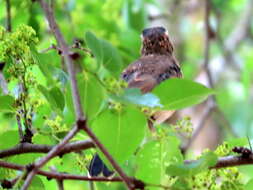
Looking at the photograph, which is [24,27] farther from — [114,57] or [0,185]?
[0,185]

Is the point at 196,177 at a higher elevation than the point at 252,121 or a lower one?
higher

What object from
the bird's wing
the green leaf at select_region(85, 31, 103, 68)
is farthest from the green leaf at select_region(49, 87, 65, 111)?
the bird's wing

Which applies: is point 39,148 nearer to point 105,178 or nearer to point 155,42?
point 105,178

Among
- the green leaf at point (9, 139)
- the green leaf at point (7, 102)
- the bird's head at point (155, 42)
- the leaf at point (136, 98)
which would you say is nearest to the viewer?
the leaf at point (136, 98)

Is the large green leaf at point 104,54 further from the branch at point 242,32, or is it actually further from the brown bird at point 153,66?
the branch at point 242,32

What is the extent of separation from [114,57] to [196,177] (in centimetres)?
45

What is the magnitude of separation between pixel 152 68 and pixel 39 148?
1.72 m

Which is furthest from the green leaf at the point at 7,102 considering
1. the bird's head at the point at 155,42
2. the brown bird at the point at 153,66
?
the bird's head at the point at 155,42

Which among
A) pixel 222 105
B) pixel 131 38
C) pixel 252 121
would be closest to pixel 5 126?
pixel 131 38

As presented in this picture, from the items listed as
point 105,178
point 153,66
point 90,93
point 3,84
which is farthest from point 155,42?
point 90,93

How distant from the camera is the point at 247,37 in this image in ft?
27.6

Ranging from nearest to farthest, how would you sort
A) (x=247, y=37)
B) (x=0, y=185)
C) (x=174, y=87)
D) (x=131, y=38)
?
(x=174, y=87) → (x=0, y=185) → (x=131, y=38) → (x=247, y=37)

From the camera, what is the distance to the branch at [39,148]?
2.23 metres

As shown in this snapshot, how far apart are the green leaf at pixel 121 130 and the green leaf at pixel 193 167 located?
0.50 feet
